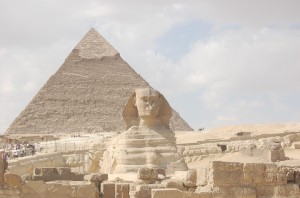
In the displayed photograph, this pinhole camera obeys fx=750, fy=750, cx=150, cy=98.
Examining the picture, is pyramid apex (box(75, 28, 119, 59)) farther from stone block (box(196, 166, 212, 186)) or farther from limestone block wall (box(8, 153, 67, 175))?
stone block (box(196, 166, 212, 186))

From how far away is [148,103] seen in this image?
1561 cm

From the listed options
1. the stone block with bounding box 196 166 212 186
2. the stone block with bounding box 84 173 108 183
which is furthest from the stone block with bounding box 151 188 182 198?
the stone block with bounding box 84 173 108 183

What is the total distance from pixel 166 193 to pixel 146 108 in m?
8.94

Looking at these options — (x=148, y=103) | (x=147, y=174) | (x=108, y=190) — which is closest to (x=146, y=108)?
(x=148, y=103)

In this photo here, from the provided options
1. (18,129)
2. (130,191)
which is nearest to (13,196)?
(130,191)

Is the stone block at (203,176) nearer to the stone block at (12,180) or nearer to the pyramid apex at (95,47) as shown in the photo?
the stone block at (12,180)

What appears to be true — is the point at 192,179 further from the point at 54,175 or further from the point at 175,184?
the point at 54,175

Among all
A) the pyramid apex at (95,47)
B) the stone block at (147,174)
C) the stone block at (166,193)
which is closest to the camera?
the stone block at (166,193)

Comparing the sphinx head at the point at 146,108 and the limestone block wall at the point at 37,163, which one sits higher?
the sphinx head at the point at 146,108

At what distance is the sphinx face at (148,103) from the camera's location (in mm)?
15539

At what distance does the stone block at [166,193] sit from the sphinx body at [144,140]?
7.28m

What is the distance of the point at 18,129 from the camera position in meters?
152

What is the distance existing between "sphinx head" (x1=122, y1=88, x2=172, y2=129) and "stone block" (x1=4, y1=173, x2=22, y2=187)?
8833 millimetres

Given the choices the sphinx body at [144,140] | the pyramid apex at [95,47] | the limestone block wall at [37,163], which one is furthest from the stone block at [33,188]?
the pyramid apex at [95,47]
